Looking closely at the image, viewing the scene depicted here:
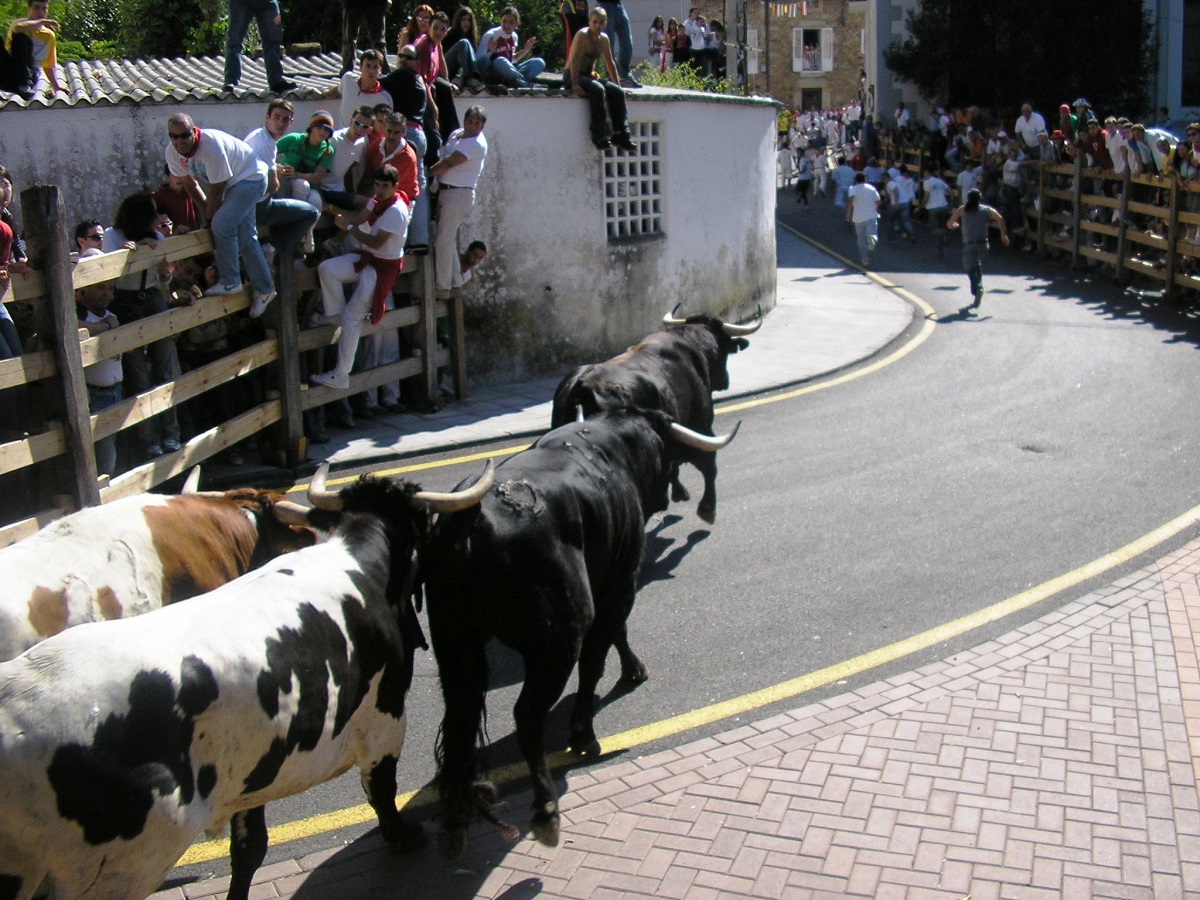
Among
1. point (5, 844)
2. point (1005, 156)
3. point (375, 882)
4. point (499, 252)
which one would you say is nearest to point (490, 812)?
point (375, 882)

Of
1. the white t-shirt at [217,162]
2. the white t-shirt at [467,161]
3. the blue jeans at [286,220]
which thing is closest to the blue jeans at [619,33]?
the white t-shirt at [467,161]

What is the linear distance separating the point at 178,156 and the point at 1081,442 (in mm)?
8266

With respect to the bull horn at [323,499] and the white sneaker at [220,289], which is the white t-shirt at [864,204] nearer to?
the white sneaker at [220,289]

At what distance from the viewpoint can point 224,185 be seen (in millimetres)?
9938

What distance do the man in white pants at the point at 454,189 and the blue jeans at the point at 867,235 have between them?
42.2ft

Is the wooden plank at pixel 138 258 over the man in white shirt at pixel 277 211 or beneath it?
beneath

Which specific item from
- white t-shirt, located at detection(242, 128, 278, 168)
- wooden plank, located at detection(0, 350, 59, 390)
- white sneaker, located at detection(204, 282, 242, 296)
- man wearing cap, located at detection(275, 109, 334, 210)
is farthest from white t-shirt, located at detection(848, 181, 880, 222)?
wooden plank, located at detection(0, 350, 59, 390)

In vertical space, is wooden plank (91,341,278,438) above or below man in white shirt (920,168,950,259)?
below

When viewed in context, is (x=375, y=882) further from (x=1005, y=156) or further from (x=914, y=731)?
(x=1005, y=156)

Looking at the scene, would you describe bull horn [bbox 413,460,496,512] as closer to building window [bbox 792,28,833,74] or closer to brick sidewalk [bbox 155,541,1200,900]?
brick sidewalk [bbox 155,541,1200,900]

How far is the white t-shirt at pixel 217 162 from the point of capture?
9.80 meters

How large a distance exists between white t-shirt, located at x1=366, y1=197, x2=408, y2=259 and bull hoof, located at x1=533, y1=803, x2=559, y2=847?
7175 mm

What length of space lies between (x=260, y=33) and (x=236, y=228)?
470 centimetres

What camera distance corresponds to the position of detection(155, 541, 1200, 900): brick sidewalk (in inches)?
203
